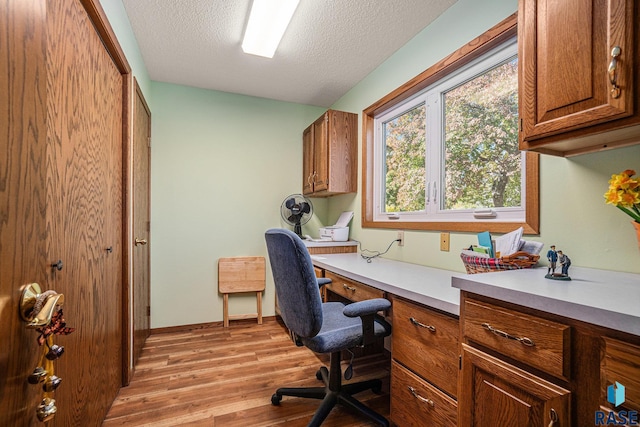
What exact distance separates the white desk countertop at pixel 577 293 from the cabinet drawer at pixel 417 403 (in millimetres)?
511

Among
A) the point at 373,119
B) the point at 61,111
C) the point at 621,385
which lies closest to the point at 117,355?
the point at 61,111

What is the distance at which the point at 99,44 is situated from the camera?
1481 mm

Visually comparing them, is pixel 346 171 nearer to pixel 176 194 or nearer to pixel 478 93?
pixel 478 93

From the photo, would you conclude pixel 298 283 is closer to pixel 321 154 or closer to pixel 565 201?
pixel 565 201

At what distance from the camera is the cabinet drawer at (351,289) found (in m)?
1.59

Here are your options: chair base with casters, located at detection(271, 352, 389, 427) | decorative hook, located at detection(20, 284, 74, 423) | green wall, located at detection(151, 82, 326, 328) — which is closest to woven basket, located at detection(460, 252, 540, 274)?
chair base with casters, located at detection(271, 352, 389, 427)

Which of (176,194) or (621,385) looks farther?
(176,194)

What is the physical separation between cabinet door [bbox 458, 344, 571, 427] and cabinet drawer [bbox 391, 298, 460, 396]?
0.34 feet

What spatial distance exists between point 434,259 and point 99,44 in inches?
88.1

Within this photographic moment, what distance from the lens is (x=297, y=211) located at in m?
3.12

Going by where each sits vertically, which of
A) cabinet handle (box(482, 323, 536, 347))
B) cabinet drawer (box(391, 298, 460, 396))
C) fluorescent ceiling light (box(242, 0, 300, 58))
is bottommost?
cabinet drawer (box(391, 298, 460, 396))

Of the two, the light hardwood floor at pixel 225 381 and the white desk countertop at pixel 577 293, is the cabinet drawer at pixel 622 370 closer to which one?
the white desk countertop at pixel 577 293

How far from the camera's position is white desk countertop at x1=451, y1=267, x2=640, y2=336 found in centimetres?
65

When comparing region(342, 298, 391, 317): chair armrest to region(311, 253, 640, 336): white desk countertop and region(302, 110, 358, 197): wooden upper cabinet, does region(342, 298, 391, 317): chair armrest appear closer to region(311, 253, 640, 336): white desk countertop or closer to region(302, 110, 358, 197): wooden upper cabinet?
region(311, 253, 640, 336): white desk countertop
